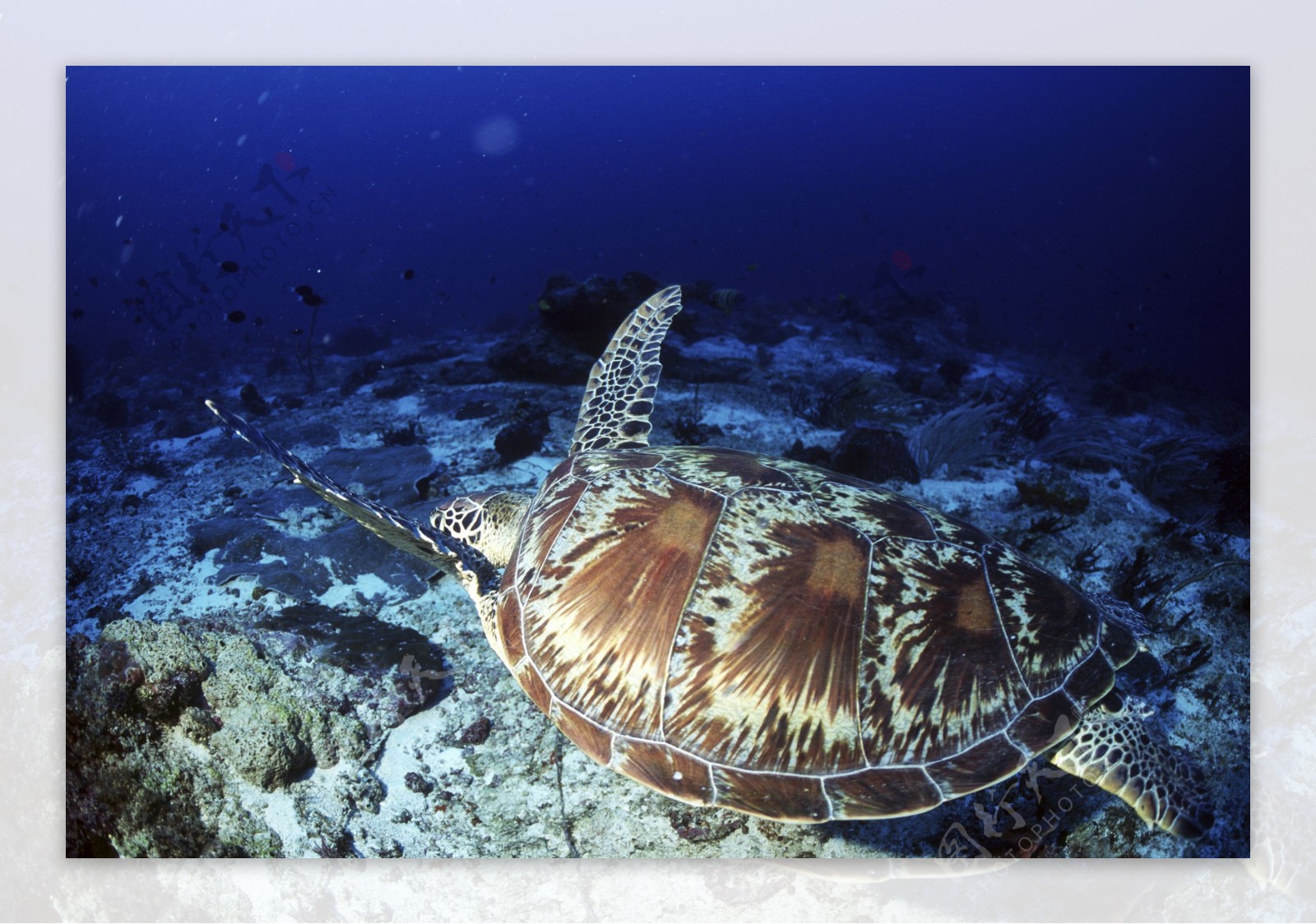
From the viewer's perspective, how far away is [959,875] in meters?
1.48

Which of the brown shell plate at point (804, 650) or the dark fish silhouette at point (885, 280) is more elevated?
the dark fish silhouette at point (885, 280)

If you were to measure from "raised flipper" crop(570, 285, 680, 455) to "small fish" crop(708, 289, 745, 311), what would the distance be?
359 mm

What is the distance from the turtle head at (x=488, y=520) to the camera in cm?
169

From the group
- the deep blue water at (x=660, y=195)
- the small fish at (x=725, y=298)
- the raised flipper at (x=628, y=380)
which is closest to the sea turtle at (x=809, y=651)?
the raised flipper at (x=628, y=380)

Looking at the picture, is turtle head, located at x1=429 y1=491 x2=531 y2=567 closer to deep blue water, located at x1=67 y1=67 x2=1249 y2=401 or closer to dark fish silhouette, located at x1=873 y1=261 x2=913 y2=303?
deep blue water, located at x1=67 y1=67 x2=1249 y2=401

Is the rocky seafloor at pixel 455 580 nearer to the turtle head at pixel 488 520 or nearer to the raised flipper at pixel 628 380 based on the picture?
the turtle head at pixel 488 520

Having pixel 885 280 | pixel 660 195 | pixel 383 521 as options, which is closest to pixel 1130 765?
pixel 885 280

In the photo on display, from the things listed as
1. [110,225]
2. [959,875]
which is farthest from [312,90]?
[959,875]

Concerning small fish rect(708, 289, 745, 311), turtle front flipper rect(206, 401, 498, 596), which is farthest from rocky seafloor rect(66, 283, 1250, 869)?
turtle front flipper rect(206, 401, 498, 596)

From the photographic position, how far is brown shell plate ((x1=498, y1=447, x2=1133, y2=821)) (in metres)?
1.11

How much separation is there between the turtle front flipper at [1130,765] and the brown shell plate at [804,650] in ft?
0.33
